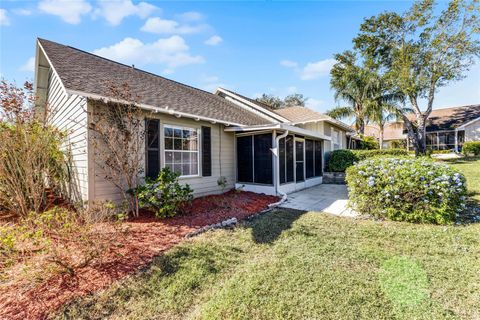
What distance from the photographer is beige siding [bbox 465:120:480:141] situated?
24.9 metres

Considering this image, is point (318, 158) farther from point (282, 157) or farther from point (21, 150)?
point (21, 150)

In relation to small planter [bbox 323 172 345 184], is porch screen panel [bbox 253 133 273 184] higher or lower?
higher

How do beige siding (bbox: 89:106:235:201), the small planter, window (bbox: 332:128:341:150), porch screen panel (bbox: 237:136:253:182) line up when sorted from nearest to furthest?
beige siding (bbox: 89:106:235:201) → porch screen panel (bbox: 237:136:253:182) → the small planter → window (bbox: 332:128:341:150)

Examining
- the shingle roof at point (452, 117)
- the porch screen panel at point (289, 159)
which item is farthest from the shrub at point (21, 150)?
the shingle roof at point (452, 117)

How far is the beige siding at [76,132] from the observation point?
5.86 metres

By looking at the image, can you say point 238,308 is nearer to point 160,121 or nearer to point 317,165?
point 160,121

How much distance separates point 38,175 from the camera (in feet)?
18.8

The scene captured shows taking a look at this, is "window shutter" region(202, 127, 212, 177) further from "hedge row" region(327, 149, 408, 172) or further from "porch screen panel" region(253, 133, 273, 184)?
"hedge row" region(327, 149, 408, 172)

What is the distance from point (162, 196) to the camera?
5707 mm

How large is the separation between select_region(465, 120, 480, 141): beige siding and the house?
26.6 meters

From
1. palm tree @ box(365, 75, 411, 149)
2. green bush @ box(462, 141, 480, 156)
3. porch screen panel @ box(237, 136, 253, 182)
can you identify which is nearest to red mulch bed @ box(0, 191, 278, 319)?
porch screen panel @ box(237, 136, 253, 182)

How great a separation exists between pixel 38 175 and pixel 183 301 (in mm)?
5520

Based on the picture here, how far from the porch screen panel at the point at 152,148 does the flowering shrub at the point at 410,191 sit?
5895 millimetres

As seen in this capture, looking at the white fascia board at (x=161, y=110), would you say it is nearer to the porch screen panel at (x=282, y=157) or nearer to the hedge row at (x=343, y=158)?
the porch screen panel at (x=282, y=157)
